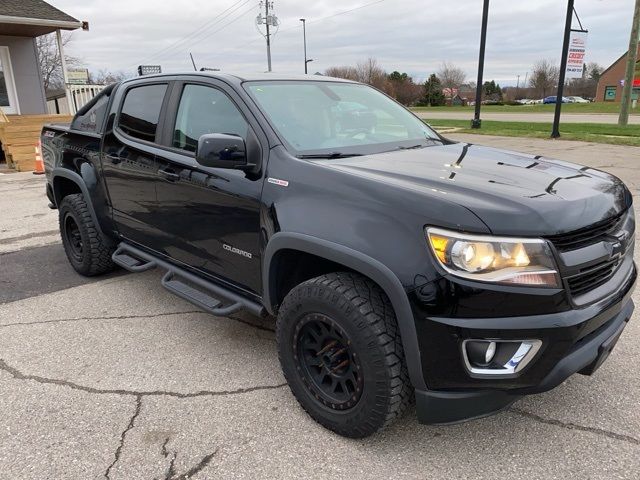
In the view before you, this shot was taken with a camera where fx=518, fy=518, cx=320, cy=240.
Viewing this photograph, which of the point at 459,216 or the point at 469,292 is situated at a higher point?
the point at 459,216

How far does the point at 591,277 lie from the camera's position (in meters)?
2.22

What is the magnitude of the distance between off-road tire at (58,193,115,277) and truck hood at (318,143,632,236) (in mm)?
2683

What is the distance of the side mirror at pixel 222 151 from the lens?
271 cm

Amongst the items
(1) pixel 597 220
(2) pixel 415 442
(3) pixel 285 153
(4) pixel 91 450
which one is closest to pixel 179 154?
(3) pixel 285 153

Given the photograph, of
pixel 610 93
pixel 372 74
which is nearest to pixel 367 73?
pixel 372 74

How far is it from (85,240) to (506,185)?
3603mm

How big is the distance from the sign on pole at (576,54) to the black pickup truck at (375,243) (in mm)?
14579

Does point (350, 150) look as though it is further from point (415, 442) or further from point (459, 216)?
point (415, 442)

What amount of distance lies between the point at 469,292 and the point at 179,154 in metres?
2.19

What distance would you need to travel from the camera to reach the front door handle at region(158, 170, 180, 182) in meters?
3.36

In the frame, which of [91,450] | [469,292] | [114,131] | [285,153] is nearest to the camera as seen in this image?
[469,292]

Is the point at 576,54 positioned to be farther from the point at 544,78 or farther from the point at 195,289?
the point at 544,78

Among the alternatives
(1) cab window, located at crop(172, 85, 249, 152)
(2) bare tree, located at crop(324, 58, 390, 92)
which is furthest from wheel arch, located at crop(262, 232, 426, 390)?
(2) bare tree, located at crop(324, 58, 390, 92)

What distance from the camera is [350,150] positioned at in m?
3.04
